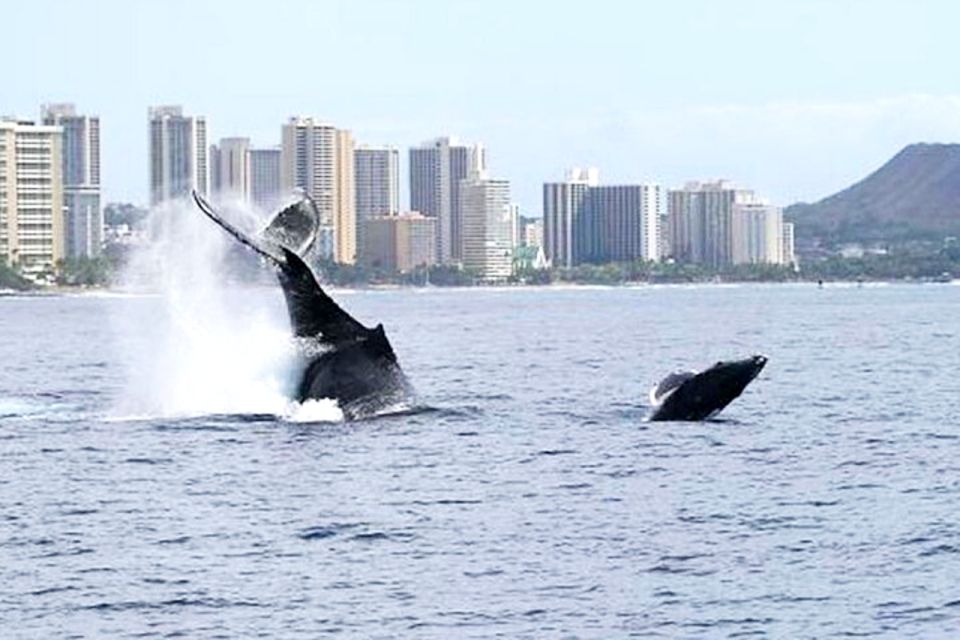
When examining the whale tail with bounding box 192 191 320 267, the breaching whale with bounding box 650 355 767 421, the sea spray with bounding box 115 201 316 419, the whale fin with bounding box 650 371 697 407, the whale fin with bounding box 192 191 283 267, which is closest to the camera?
the whale fin with bounding box 192 191 283 267

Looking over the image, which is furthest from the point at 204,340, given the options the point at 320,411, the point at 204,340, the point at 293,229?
Answer: the point at 293,229

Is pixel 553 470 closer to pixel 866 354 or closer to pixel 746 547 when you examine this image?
pixel 746 547

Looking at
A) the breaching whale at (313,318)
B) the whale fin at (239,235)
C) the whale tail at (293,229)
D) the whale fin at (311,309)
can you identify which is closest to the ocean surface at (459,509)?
the breaching whale at (313,318)

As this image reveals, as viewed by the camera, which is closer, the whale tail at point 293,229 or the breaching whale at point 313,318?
the breaching whale at point 313,318

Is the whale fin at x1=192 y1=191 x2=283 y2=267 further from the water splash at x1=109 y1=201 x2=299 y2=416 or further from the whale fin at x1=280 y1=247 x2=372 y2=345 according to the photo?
the water splash at x1=109 y1=201 x2=299 y2=416

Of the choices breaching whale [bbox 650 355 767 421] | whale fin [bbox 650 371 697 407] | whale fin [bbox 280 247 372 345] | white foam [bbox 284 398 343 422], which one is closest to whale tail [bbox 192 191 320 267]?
whale fin [bbox 280 247 372 345]

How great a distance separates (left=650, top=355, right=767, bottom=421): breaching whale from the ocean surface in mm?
438

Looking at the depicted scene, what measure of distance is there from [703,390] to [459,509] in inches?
485

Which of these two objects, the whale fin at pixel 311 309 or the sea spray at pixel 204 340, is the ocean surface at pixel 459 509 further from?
the whale fin at pixel 311 309

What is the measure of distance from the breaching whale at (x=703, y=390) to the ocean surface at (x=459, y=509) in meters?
0.44

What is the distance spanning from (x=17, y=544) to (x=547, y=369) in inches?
1931

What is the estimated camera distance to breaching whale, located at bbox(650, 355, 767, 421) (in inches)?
1928

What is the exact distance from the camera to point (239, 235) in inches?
1779

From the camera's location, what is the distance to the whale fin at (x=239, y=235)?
44.8 meters
